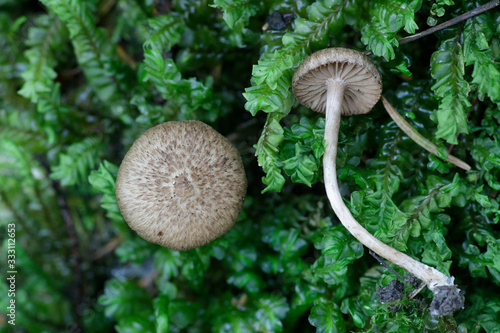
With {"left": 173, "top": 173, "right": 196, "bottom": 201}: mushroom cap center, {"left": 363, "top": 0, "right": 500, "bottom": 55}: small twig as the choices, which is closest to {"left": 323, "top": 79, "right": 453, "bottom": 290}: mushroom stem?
{"left": 363, "top": 0, "right": 500, "bottom": 55}: small twig

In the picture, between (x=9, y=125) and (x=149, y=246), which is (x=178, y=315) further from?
(x=9, y=125)

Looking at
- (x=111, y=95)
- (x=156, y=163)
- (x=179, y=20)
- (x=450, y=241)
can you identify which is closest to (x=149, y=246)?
(x=156, y=163)

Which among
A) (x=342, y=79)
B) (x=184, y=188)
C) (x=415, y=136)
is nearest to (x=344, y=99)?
(x=342, y=79)

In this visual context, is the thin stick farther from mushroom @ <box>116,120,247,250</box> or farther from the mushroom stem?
mushroom @ <box>116,120,247,250</box>

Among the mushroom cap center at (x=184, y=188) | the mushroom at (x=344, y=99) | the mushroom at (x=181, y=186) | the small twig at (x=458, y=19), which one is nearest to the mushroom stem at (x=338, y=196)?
the mushroom at (x=344, y=99)

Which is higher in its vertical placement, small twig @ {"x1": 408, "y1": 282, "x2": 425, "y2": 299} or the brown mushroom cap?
the brown mushroom cap

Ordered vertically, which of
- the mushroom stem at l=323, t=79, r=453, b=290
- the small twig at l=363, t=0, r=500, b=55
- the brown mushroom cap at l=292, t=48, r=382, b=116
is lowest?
the mushroom stem at l=323, t=79, r=453, b=290

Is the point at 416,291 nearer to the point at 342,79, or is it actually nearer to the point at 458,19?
the point at 342,79

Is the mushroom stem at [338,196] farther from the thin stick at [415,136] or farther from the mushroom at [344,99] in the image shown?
the thin stick at [415,136]
